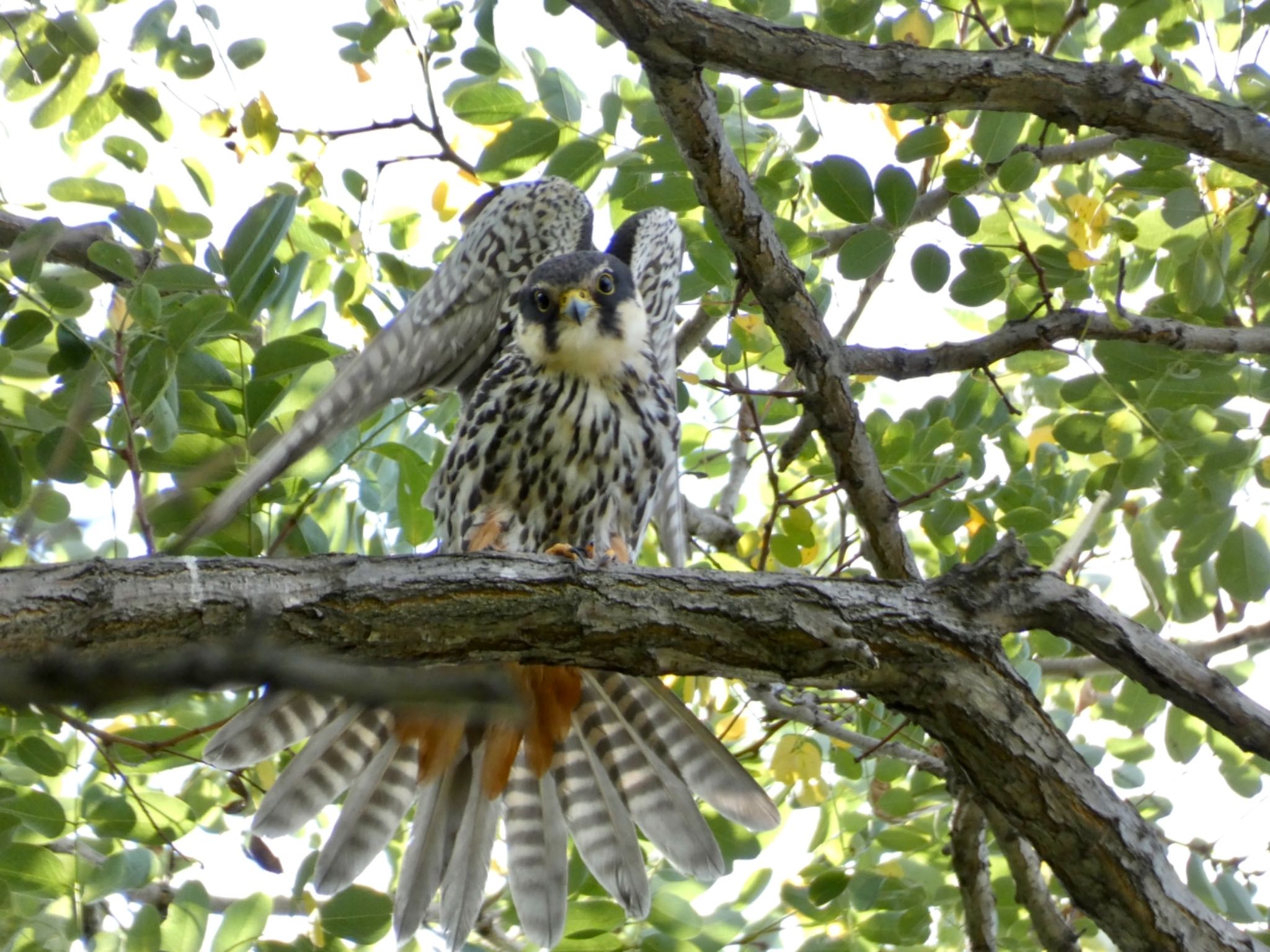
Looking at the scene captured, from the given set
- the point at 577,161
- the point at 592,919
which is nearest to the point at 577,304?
the point at 577,161

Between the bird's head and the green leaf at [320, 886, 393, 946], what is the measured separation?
150cm

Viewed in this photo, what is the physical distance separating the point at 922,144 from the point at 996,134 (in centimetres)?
17

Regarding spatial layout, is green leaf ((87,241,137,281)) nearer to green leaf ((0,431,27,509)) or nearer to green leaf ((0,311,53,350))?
green leaf ((0,311,53,350))

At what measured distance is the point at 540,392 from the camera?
3623mm

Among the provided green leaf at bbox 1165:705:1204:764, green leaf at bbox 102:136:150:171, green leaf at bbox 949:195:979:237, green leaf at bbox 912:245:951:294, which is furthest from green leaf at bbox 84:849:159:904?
green leaf at bbox 1165:705:1204:764

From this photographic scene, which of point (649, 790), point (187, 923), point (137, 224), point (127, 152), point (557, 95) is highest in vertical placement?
point (557, 95)

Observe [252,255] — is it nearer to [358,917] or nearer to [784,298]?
[784,298]

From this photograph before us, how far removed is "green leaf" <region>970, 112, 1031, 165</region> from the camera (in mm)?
2947

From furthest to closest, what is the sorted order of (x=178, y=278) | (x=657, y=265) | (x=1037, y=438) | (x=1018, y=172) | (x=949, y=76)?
1. (x=657, y=265)
2. (x=1037, y=438)
3. (x=1018, y=172)
4. (x=178, y=278)
5. (x=949, y=76)

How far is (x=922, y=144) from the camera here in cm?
297

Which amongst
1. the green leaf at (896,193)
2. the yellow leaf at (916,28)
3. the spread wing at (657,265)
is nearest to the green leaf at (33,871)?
the spread wing at (657,265)

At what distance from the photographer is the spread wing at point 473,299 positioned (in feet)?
10.6

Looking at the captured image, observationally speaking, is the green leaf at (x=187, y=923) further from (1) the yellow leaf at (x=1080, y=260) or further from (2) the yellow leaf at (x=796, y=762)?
(1) the yellow leaf at (x=1080, y=260)

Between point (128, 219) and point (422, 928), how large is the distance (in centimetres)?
195
